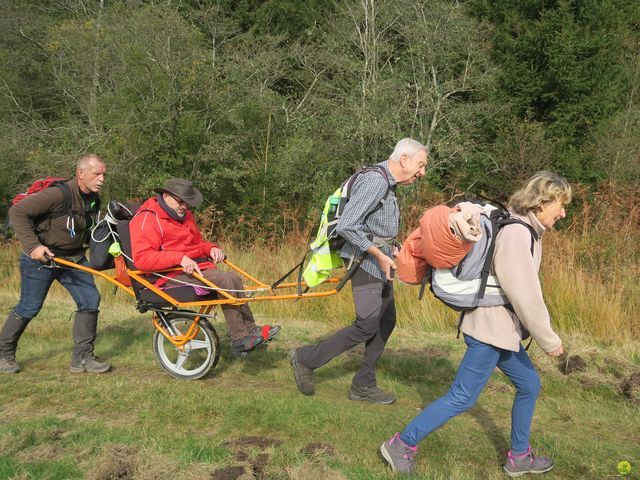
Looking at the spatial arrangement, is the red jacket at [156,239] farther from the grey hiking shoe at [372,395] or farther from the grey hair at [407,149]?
the grey hair at [407,149]

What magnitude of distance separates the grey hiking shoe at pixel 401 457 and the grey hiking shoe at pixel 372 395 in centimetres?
127

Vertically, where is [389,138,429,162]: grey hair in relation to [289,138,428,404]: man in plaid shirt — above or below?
above

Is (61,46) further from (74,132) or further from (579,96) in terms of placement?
(579,96)

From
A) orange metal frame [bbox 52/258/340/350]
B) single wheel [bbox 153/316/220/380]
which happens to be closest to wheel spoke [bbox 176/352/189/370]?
single wheel [bbox 153/316/220/380]

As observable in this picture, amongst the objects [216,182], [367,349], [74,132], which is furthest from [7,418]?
[74,132]

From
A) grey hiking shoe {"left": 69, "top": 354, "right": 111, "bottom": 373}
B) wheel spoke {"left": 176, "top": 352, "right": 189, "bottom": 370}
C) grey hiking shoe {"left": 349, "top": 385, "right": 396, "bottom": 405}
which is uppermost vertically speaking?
grey hiking shoe {"left": 349, "top": 385, "right": 396, "bottom": 405}

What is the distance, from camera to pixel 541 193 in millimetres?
3266

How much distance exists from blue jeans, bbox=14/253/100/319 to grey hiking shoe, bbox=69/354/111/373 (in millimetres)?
462

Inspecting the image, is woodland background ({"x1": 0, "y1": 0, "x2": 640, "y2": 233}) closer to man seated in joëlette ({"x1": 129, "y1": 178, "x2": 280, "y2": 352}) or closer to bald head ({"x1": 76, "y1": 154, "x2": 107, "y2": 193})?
bald head ({"x1": 76, "y1": 154, "x2": 107, "y2": 193})

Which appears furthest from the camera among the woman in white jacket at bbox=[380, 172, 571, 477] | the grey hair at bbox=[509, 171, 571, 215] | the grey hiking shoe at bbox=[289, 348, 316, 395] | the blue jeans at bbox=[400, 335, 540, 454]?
the grey hiking shoe at bbox=[289, 348, 316, 395]

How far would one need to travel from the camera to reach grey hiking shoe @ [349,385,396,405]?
16.0ft

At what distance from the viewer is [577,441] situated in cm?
412

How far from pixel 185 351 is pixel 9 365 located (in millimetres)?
1737

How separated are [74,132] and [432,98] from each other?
963 centimetres
